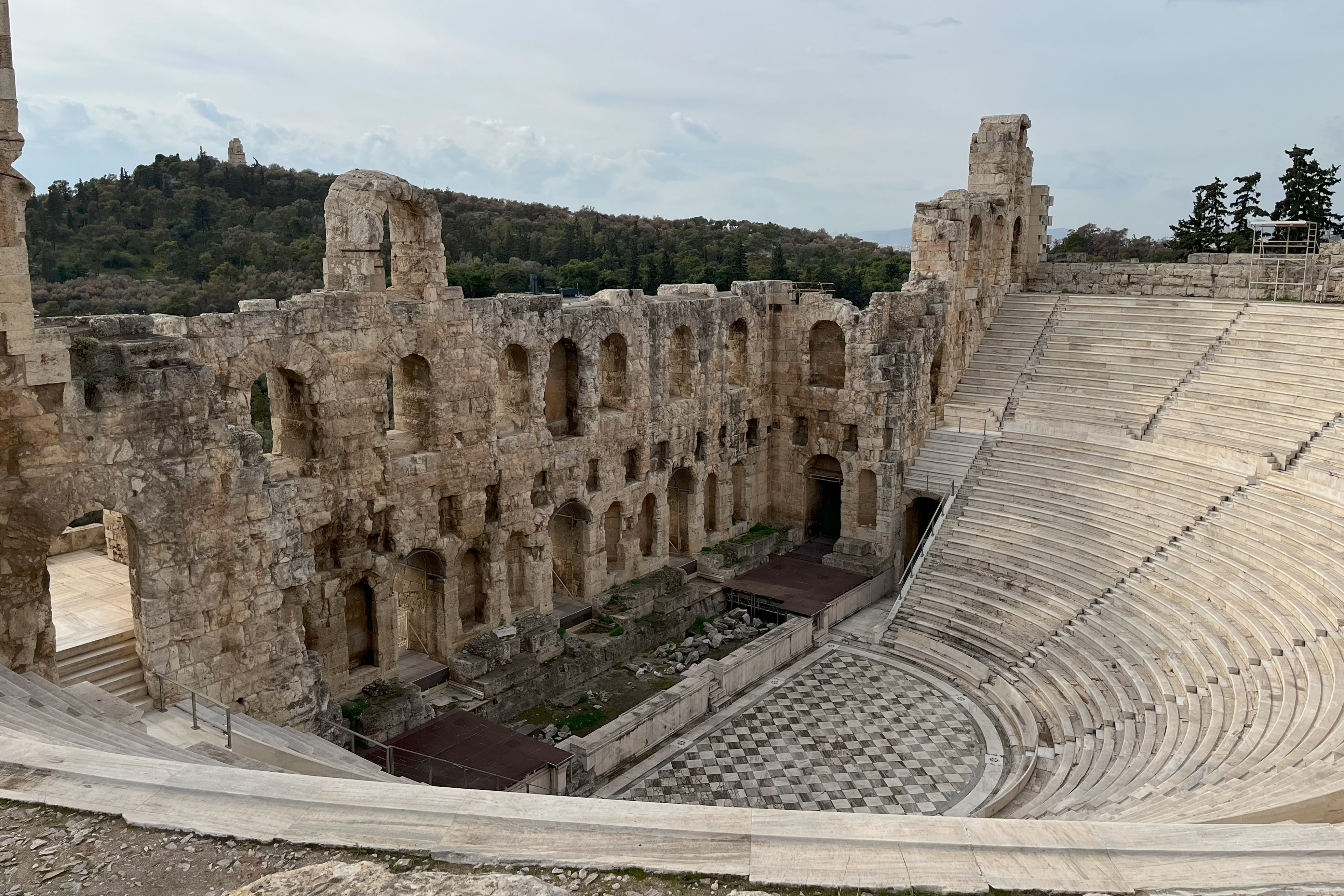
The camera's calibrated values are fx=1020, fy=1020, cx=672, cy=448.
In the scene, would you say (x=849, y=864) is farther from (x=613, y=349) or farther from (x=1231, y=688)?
(x=613, y=349)

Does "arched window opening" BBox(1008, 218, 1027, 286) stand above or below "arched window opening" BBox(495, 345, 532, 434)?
above

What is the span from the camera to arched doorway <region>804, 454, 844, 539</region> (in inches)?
1055

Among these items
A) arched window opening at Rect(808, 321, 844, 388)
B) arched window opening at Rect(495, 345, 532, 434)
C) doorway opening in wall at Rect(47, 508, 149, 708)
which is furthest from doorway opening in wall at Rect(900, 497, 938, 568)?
doorway opening in wall at Rect(47, 508, 149, 708)

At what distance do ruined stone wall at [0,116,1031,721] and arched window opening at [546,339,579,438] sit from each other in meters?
0.07

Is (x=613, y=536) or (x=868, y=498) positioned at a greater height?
(x=868, y=498)

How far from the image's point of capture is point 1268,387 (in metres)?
22.0

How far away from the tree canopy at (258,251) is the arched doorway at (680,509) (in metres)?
8.48

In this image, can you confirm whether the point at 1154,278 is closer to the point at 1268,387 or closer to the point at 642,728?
the point at 1268,387

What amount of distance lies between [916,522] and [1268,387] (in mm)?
8265

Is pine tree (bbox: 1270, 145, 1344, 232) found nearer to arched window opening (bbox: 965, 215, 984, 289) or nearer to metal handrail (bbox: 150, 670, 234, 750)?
arched window opening (bbox: 965, 215, 984, 289)

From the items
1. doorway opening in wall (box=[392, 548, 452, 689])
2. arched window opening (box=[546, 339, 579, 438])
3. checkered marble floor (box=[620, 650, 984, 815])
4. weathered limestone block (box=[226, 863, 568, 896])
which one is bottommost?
checkered marble floor (box=[620, 650, 984, 815])

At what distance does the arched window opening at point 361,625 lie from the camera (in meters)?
17.9

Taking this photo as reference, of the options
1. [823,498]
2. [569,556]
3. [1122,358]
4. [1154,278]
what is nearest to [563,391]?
[569,556]

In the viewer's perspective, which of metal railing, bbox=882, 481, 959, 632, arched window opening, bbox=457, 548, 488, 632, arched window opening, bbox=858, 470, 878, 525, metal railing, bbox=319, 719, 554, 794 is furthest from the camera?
arched window opening, bbox=858, 470, 878, 525
